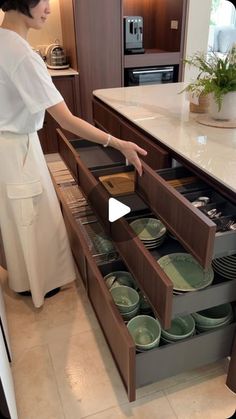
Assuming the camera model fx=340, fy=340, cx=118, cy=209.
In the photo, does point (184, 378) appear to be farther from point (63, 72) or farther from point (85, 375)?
point (63, 72)

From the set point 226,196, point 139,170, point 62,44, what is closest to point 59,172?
point 62,44

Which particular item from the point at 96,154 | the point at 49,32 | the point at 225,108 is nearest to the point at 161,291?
the point at 225,108

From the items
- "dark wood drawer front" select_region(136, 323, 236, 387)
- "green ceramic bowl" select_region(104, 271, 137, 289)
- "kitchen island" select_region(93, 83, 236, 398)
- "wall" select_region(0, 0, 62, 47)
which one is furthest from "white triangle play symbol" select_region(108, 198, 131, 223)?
"wall" select_region(0, 0, 62, 47)

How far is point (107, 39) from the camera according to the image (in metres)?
3.21

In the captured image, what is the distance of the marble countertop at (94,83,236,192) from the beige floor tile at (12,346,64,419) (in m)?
1.03

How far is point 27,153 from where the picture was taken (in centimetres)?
138

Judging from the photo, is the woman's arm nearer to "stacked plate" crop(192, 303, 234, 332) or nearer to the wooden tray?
the wooden tray

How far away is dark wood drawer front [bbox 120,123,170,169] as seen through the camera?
1.34 meters

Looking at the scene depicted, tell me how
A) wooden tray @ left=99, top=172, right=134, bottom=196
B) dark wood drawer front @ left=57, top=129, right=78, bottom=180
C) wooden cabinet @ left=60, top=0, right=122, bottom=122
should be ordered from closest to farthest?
wooden tray @ left=99, top=172, right=134, bottom=196, dark wood drawer front @ left=57, top=129, right=78, bottom=180, wooden cabinet @ left=60, top=0, right=122, bottom=122

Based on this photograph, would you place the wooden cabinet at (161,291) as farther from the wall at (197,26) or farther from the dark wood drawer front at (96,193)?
the wall at (197,26)

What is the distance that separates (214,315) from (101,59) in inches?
108

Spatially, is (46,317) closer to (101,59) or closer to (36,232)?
(36,232)

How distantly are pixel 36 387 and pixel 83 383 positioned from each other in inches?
7.4

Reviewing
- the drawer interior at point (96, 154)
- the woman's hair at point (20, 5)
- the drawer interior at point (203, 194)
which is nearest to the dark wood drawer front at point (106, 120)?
the drawer interior at point (96, 154)
